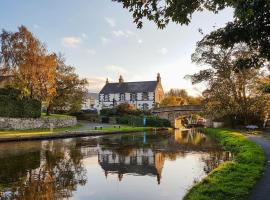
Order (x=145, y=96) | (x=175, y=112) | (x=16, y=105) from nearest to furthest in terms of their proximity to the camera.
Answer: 1. (x=16, y=105)
2. (x=175, y=112)
3. (x=145, y=96)

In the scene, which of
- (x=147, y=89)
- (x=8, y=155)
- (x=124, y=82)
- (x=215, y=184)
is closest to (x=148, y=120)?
(x=147, y=89)

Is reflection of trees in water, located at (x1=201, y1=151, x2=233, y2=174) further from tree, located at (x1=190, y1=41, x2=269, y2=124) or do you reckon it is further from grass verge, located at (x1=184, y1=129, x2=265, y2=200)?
tree, located at (x1=190, y1=41, x2=269, y2=124)

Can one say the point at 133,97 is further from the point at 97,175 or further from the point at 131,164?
the point at 97,175

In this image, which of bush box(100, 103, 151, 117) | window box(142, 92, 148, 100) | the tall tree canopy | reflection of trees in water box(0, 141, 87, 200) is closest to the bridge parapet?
bush box(100, 103, 151, 117)

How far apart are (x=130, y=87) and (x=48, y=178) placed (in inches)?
3278

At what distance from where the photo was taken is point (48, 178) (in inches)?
555

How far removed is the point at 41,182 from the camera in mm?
13258

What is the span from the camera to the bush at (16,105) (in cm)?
3903

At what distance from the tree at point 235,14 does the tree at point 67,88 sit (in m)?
47.3

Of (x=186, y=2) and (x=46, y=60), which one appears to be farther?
(x=46, y=60)

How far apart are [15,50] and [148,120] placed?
104 feet

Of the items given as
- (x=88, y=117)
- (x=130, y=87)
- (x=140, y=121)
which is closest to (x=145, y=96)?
(x=130, y=87)

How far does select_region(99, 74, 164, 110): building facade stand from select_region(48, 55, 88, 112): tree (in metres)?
34.2

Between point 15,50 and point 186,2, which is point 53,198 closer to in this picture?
point 186,2
